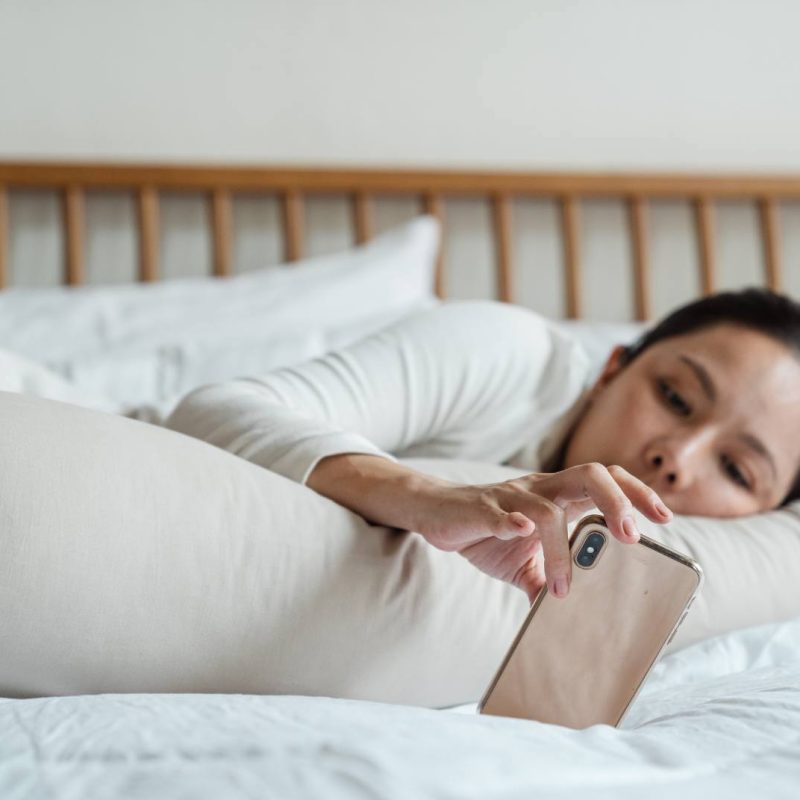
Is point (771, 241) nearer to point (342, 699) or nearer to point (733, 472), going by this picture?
point (733, 472)

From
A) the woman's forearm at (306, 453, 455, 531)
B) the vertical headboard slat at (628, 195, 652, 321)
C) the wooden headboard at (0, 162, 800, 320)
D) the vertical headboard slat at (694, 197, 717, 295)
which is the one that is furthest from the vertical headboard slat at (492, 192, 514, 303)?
the woman's forearm at (306, 453, 455, 531)

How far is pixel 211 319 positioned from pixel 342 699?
910mm

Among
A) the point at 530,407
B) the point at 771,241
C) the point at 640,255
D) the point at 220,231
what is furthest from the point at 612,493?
the point at 771,241

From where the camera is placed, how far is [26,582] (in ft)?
1.62

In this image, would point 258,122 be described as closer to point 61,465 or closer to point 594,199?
point 594,199

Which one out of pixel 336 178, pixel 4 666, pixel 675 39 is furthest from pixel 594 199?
pixel 4 666

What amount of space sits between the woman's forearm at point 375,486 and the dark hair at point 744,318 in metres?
0.43

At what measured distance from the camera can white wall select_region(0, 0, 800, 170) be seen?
5.22ft

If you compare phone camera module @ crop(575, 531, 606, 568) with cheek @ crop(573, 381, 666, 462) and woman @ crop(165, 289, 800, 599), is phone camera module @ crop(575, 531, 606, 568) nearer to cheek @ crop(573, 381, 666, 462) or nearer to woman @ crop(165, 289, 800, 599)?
woman @ crop(165, 289, 800, 599)

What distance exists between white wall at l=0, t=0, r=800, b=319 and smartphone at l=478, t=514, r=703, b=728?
3.96 ft

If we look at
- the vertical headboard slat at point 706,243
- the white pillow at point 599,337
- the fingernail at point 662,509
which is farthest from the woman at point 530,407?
the vertical headboard slat at point 706,243

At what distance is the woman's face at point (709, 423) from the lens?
34.4 inches

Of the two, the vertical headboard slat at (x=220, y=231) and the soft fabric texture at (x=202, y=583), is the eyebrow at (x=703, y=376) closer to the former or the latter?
the soft fabric texture at (x=202, y=583)

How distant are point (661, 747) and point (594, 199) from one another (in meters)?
1.48
